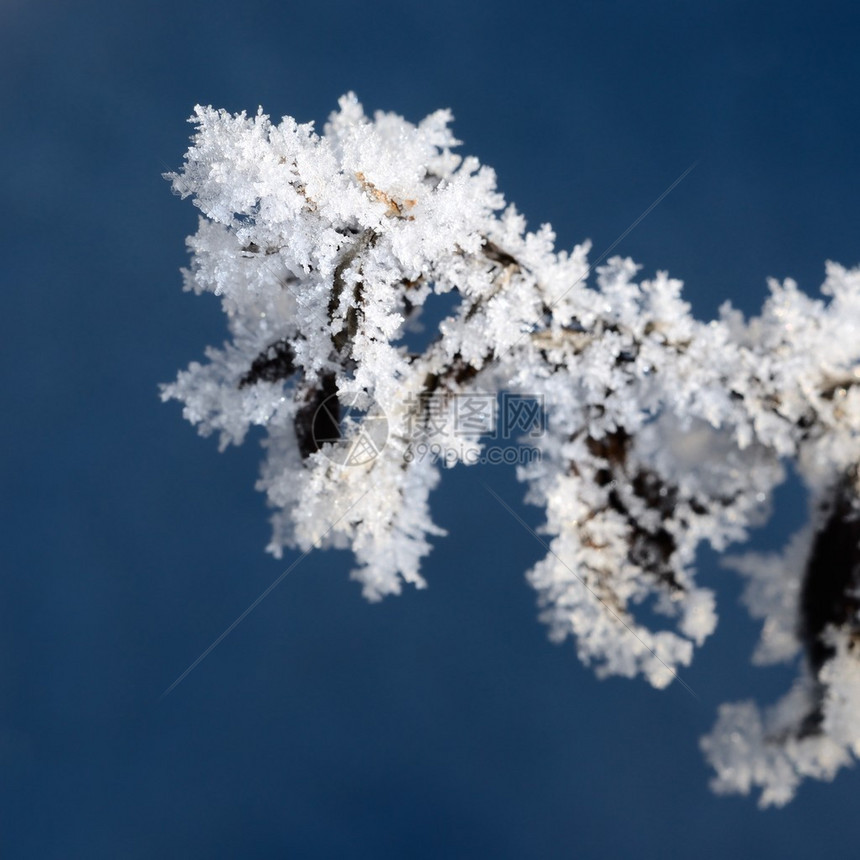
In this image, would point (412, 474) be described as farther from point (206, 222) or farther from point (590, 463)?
point (206, 222)

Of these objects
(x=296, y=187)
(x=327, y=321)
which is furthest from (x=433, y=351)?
(x=296, y=187)
